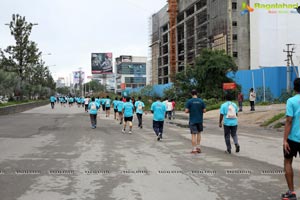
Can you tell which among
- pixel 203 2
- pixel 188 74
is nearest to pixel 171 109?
pixel 188 74

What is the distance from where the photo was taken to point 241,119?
82.5ft

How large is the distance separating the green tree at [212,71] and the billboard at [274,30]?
16.7 m

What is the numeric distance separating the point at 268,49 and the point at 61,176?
53211 millimetres

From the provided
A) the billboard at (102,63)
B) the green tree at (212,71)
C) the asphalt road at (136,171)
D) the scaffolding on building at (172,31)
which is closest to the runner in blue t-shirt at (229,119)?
the asphalt road at (136,171)

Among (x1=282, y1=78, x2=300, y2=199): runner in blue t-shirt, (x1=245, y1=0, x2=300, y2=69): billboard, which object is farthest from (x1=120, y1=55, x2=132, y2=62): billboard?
(x1=282, y1=78, x2=300, y2=199): runner in blue t-shirt

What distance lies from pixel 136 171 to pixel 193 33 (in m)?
73.1

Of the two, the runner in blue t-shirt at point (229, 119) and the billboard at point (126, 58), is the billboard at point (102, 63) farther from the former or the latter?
the runner in blue t-shirt at point (229, 119)

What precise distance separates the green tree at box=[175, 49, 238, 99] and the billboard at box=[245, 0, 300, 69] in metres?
16.7

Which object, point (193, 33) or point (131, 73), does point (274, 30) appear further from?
point (131, 73)

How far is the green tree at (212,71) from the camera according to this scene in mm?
41562

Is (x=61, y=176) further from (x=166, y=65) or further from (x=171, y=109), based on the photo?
(x=166, y=65)

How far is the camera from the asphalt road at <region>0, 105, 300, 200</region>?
6.54 metres

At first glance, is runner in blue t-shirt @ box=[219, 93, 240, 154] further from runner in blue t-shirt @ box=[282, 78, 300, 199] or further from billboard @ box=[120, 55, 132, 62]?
billboard @ box=[120, 55, 132, 62]

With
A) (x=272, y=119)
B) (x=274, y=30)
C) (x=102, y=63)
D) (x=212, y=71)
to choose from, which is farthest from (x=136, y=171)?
(x=102, y=63)
